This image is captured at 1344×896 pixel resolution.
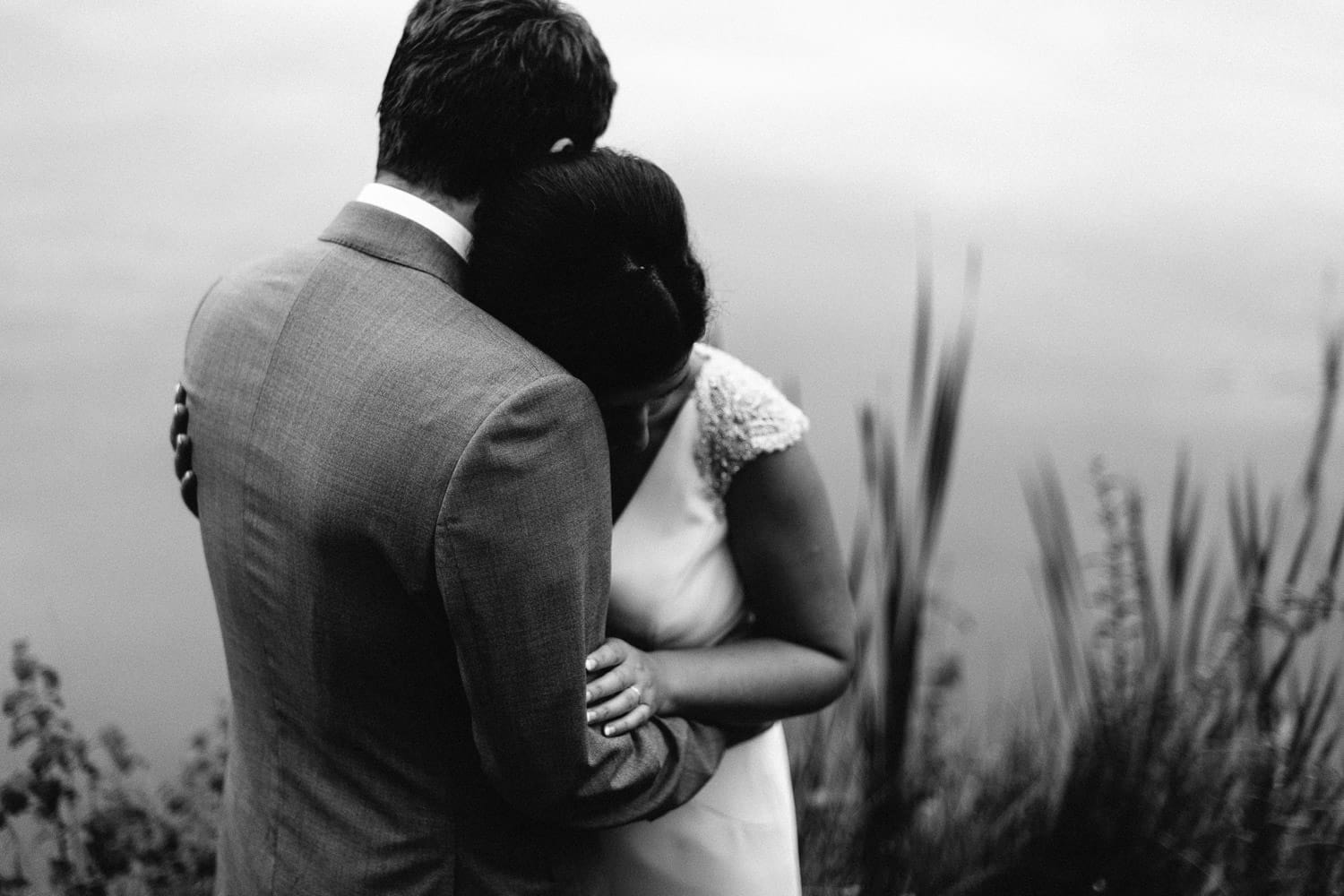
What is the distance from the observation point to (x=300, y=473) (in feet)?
4.08

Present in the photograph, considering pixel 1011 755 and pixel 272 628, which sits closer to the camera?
pixel 272 628

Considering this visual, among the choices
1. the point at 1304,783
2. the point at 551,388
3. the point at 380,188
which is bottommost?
the point at 1304,783

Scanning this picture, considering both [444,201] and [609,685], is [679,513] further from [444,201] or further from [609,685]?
[444,201]

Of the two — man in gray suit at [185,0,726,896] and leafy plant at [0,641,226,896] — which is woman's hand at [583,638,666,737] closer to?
man in gray suit at [185,0,726,896]

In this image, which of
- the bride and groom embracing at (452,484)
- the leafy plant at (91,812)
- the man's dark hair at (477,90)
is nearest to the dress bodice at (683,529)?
the bride and groom embracing at (452,484)

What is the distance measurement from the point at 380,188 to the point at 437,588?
0.47 meters

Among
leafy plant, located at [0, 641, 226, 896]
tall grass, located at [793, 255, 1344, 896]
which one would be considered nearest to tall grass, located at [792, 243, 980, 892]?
tall grass, located at [793, 255, 1344, 896]

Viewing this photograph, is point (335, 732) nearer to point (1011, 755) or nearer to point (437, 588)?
point (437, 588)

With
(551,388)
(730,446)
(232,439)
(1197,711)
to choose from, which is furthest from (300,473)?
(1197,711)

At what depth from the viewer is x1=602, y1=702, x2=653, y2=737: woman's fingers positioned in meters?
1.37

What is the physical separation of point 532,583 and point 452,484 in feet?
0.42

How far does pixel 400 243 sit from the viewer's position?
134 centimetres

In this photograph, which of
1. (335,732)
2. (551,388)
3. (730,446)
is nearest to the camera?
(551,388)

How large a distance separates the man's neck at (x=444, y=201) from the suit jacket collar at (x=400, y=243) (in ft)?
0.13
